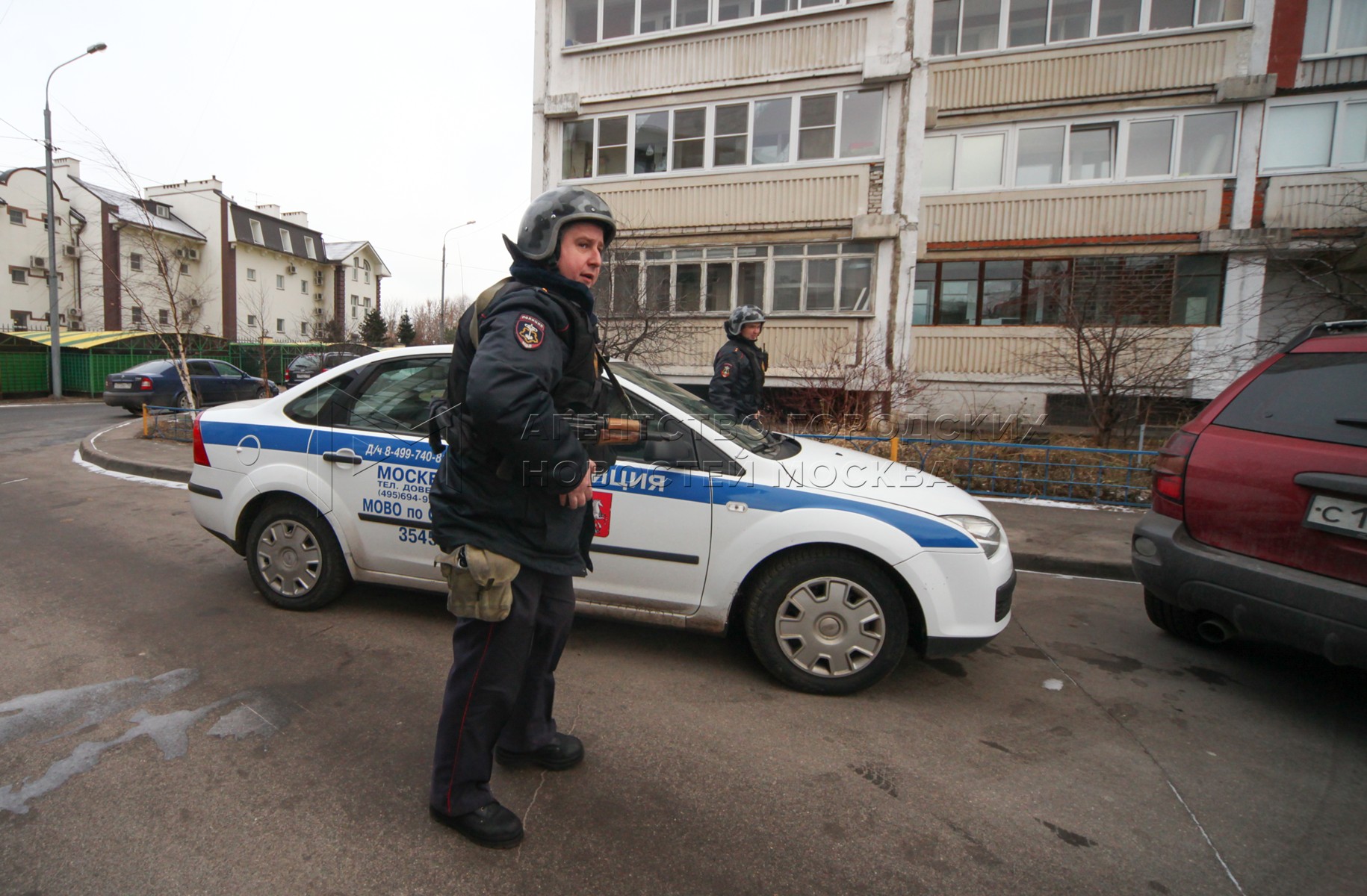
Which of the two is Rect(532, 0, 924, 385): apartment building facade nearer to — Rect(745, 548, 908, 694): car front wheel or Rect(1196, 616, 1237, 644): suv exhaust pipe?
Rect(1196, 616, 1237, 644): suv exhaust pipe

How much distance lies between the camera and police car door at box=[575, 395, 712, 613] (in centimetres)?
335

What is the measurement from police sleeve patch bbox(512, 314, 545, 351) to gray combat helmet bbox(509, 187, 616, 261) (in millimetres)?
252

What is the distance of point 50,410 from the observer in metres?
16.9

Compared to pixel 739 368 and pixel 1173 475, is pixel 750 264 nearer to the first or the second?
pixel 739 368

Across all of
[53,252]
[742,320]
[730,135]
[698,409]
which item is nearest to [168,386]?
[53,252]

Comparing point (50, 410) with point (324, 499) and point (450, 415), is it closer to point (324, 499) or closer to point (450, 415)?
point (324, 499)

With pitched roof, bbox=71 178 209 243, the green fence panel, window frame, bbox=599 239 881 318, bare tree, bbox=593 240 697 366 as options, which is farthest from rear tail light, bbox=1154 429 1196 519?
pitched roof, bbox=71 178 209 243

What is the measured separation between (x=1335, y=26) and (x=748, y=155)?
33.6 feet

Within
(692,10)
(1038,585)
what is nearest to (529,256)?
(1038,585)

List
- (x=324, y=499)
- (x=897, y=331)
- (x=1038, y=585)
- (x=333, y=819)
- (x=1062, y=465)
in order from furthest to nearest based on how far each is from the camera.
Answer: (x=897, y=331), (x=1062, y=465), (x=1038, y=585), (x=324, y=499), (x=333, y=819)

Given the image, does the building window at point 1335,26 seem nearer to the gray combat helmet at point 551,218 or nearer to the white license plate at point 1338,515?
the white license plate at point 1338,515

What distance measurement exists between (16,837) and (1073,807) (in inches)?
135

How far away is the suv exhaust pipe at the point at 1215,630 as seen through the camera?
3467mm

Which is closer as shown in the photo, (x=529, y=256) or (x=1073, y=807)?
(x=529, y=256)
